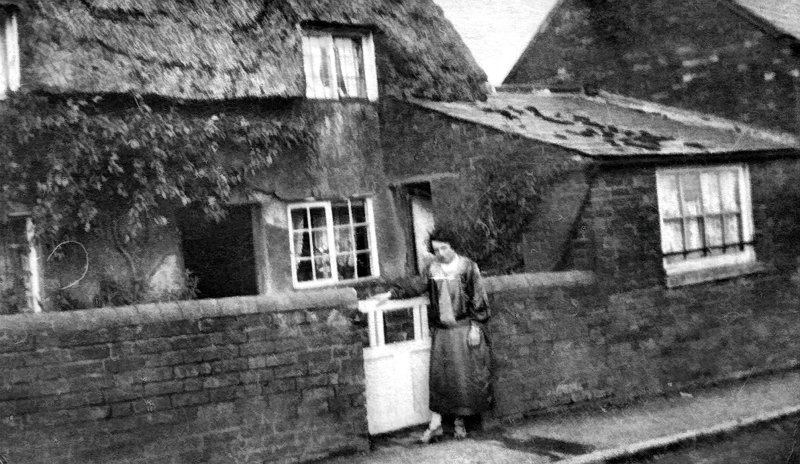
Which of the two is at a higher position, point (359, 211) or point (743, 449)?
point (359, 211)

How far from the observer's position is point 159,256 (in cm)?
1111

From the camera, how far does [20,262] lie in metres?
10.2

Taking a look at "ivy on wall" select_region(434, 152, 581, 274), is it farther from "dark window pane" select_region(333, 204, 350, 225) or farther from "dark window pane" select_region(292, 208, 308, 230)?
"dark window pane" select_region(292, 208, 308, 230)

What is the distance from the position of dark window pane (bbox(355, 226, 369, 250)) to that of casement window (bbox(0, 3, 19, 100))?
17.3 ft

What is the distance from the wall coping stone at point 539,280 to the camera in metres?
8.30

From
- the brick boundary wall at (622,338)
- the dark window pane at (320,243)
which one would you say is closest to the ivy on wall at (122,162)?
the dark window pane at (320,243)

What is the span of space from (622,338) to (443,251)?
109 inches

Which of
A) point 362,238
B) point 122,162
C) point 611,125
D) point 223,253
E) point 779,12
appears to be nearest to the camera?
point 122,162

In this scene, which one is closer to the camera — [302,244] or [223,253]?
[223,253]

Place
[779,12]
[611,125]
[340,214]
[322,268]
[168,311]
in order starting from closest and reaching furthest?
[168,311] → [611,125] → [322,268] → [340,214] → [779,12]

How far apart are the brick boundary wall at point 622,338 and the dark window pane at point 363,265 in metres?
4.66

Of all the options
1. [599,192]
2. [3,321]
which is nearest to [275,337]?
[3,321]

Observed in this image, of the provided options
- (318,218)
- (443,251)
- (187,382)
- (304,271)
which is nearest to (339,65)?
(318,218)

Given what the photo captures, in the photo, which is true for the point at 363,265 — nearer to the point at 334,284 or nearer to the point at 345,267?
the point at 345,267
